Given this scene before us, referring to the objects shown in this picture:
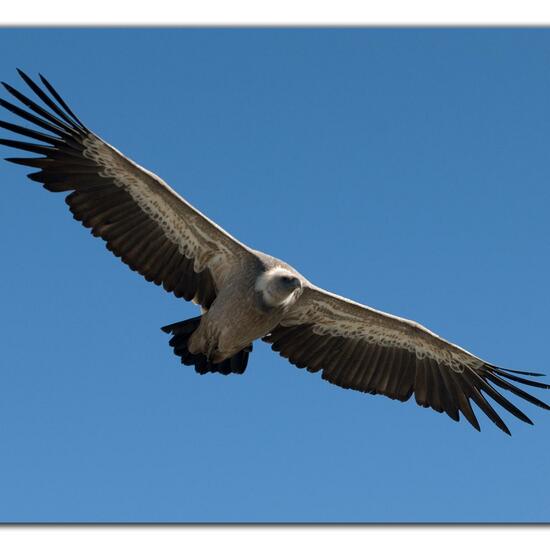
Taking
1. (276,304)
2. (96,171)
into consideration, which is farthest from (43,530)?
(96,171)

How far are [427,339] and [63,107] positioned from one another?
4.48 meters

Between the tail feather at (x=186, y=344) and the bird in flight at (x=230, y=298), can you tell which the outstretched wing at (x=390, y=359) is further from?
the tail feather at (x=186, y=344)

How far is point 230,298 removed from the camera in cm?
959

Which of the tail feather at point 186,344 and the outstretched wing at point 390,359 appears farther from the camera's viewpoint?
the outstretched wing at point 390,359

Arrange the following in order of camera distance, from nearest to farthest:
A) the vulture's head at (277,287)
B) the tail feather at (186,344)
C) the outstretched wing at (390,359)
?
1. the vulture's head at (277,287)
2. the tail feather at (186,344)
3. the outstretched wing at (390,359)

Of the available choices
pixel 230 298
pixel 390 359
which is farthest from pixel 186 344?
pixel 390 359

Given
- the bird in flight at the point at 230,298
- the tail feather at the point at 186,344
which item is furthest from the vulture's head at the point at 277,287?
the tail feather at the point at 186,344

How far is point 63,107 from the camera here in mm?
9562

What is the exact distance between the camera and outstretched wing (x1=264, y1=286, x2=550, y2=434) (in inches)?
419

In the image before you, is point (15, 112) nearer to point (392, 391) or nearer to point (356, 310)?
point (356, 310)

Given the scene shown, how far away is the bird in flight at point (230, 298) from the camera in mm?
9586

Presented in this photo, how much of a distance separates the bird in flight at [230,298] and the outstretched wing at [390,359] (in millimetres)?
11

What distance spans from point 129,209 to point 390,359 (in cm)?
327

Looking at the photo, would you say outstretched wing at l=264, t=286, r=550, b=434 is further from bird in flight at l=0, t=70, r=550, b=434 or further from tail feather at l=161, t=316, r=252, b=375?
tail feather at l=161, t=316, r=252, b=375
